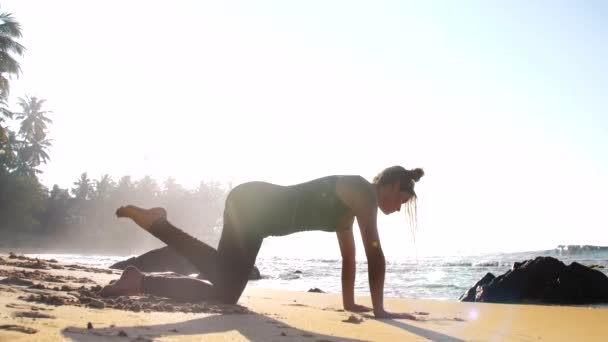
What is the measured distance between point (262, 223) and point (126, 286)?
1.02 m

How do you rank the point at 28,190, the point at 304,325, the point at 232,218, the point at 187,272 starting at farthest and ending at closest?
the point at 28,190, the point at 187,272, the point at 232,218, the point at 304,325

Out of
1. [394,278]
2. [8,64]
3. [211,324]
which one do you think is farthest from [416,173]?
[8,64]

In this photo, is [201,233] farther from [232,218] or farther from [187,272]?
[232,218]

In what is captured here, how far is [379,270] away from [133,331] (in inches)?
72.8

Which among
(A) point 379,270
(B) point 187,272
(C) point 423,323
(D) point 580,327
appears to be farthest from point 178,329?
(B) point 187,272

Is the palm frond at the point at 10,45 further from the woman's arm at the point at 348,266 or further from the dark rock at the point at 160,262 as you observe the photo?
the woman's arm at the point at 348,266

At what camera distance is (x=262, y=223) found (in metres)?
3.63

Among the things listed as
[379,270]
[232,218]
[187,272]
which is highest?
[232,218]

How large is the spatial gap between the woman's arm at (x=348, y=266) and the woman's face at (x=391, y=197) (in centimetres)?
53

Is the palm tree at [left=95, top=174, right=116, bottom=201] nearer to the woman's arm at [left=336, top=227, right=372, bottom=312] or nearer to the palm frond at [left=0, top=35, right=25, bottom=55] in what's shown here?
the palm frond at [left=0, top=35, right=25, bottom=55]

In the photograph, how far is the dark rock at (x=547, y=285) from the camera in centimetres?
797

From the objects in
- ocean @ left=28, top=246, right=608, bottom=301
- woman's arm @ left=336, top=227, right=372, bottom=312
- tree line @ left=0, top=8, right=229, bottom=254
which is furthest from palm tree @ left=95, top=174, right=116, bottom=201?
woman's arm @ left=336, top=227, right=372, bottom=312

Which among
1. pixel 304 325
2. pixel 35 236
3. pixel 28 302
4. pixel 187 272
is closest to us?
pixel 28 302

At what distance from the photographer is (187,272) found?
14984 mm
